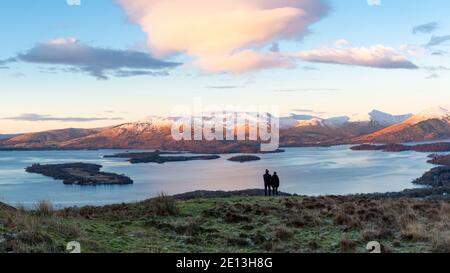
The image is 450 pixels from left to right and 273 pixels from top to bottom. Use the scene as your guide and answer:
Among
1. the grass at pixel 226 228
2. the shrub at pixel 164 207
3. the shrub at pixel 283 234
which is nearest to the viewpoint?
the grass at pixel 226 228

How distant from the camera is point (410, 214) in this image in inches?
699

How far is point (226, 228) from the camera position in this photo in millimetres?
15383

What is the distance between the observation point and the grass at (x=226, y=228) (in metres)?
11.0

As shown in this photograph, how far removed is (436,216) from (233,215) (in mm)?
8207

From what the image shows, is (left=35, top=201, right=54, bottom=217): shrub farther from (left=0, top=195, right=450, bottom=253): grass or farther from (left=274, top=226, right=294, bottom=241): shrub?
(left=274, top=226, right=294, bottom=241): shrub

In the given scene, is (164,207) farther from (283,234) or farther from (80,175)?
(80,175)

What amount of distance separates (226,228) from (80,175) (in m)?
102

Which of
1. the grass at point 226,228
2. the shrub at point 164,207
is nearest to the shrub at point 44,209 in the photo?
the grass at point 226,228

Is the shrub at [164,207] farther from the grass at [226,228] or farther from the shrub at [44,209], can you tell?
the shrub at [44,209]

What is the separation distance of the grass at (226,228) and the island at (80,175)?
85015 millimetres

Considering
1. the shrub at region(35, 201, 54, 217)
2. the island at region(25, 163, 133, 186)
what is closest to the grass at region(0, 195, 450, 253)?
the shrub at region(35, 201, 54, 217)

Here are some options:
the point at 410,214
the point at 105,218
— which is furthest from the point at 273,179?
the point at 105,218

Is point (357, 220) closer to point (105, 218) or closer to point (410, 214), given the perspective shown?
point (410, 214)
